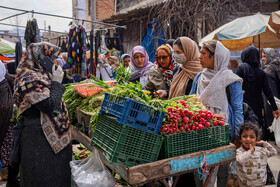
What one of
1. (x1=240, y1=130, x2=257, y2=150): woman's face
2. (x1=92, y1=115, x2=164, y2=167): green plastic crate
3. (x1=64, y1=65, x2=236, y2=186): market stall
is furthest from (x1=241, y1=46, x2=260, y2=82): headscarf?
(x1=92, y1=115, x2=164, y2=167): green plastic crate

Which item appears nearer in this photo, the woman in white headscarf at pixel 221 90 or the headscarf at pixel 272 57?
the woman in white headscarf at pixel 221 90

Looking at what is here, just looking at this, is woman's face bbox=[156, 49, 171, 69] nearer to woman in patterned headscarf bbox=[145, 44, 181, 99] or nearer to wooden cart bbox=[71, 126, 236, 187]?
woman in patterned headscarf bbox=[145, 44, 181, 99]

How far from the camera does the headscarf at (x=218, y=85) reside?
8.77 feet

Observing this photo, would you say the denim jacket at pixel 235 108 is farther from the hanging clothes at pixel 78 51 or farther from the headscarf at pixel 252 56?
the hanging clothes at pixel 78 51

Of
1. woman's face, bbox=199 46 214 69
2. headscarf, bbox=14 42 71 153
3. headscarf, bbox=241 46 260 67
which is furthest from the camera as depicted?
headscarf, bbox=241 46 260 67

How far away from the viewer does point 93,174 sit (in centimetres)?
231

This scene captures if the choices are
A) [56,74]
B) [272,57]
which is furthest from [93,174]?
[272,57]

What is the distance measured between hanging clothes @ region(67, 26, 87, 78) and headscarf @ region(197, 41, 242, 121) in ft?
11.8

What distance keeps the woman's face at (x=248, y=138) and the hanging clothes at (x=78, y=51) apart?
3822mm

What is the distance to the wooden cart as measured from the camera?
1763 mm

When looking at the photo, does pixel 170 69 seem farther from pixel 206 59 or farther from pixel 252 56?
pixel 252 56

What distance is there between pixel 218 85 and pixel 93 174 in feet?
5.18

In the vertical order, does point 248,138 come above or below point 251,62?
below

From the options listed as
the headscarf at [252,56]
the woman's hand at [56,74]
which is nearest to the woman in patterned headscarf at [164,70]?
the woman's hand at [56,74]
